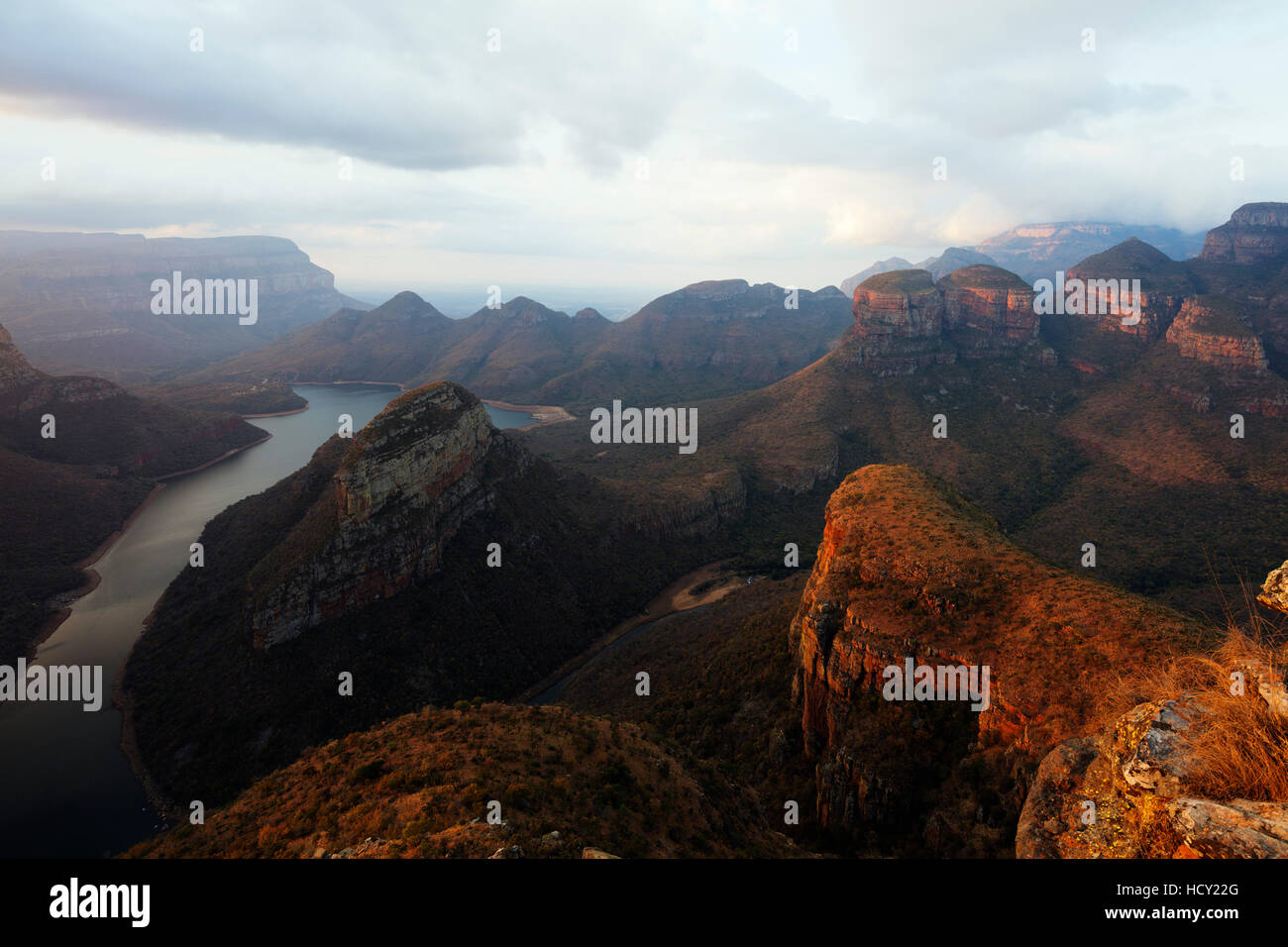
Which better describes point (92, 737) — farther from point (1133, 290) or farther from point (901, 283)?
point (1133, 290)

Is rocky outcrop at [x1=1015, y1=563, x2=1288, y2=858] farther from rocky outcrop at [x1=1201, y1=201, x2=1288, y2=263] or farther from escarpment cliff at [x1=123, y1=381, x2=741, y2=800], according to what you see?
rocky outcrop at [x1=1201, y1=201, x2=1288, y2=263]

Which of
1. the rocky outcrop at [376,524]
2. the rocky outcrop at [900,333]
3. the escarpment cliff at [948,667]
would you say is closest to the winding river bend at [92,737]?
the rocky outcrop at [376,524]

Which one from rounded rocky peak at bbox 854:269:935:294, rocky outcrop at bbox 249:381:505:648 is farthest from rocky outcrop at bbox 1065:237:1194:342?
rocky outcrop at bbox 249:381:505:648

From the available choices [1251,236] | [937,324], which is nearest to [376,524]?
[937,324]
